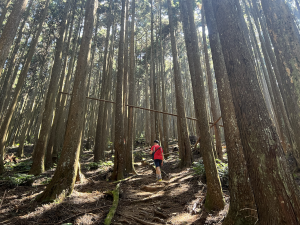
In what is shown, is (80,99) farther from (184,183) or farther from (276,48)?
(276,48)

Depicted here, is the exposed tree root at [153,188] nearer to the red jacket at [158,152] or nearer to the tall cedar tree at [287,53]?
the red jacket at [158,152]

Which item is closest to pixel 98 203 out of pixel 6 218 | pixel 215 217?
pixel 6 218

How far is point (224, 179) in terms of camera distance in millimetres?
4984

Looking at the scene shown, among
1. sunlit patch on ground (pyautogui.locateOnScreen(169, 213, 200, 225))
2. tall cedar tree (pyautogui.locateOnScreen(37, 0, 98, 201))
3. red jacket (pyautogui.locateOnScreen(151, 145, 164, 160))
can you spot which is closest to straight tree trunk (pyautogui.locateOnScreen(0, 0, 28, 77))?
tall cedar tree (pyautogui.locateOnScreen(37, 0, 98, 201))

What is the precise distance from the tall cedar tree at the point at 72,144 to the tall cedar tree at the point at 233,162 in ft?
11.7

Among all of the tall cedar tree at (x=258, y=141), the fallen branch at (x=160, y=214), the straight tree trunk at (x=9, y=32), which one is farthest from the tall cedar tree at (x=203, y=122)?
the straight tree trunk at (x=9, y=32)

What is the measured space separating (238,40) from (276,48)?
1.30 m

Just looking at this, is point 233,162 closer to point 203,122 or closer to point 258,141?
point 258,141

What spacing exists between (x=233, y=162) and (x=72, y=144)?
12.4ft

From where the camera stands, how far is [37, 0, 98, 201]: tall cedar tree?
4.00 metres

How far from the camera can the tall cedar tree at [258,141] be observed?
1.72m

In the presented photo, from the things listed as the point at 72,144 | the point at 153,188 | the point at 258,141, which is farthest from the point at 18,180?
the point at 258,141

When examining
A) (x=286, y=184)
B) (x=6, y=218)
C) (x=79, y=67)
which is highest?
(x=79, y=67)

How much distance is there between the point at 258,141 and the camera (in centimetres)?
194
